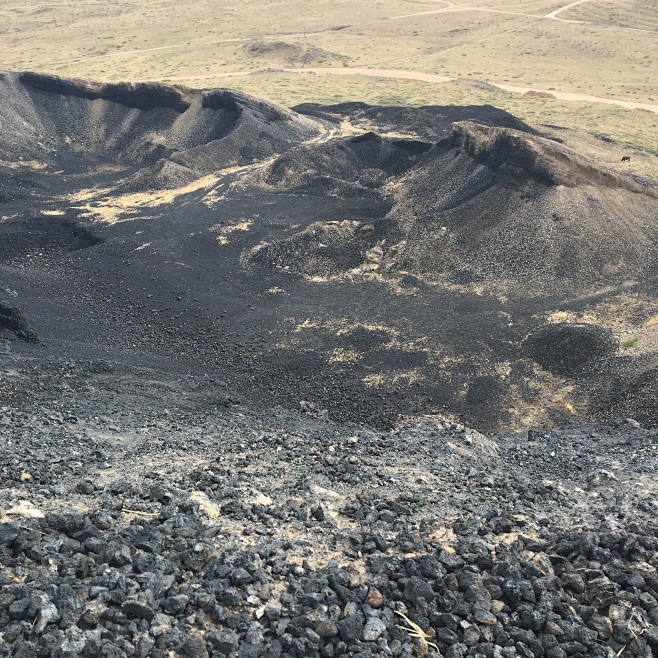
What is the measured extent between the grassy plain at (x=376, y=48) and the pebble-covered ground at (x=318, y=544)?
142ft

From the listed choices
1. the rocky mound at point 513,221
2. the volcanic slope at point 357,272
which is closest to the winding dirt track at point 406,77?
the volcanic slope at point 357,272

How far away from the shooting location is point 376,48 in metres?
110

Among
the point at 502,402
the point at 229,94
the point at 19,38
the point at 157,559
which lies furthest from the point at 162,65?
the point at 157,559

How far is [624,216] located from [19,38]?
117 meters

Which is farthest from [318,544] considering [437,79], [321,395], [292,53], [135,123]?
[292,53]

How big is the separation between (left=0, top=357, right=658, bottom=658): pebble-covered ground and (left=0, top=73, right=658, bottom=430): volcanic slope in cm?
520

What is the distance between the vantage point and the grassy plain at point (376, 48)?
79256 mm

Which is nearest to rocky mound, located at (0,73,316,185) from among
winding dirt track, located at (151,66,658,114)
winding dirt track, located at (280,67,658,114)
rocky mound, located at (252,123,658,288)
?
rocky mound, located at (252,123,658,288)

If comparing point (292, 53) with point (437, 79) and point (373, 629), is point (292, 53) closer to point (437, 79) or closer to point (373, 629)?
point (437, 79)

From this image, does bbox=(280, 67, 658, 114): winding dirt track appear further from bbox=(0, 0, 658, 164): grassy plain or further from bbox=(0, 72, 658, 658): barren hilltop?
bbox=(0, 72, 658, 658): barren hilltop

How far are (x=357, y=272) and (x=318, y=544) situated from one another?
22.5m

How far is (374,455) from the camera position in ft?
60.0

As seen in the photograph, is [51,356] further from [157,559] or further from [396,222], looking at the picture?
[396,222]

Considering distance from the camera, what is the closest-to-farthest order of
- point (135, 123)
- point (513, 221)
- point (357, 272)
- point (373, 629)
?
point (373, 629) → point (357, 272) → point (513, 221) → point (135, 123)
